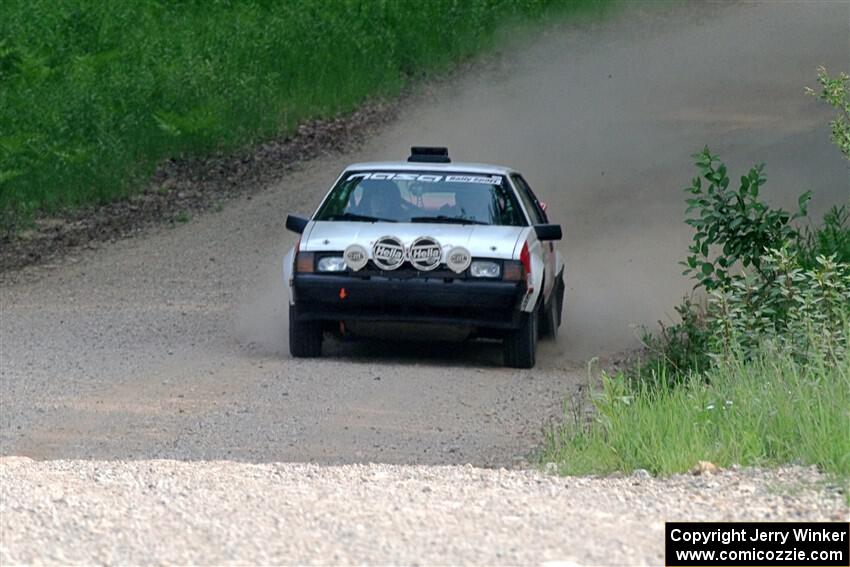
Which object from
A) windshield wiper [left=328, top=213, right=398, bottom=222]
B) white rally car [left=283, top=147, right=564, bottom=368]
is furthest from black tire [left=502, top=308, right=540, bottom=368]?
windshield wiper [left=328, top=213, right=398, bottom=222]

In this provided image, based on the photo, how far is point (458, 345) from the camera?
13.4 m

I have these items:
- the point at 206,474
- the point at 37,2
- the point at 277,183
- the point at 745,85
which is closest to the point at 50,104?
the point at 277,183

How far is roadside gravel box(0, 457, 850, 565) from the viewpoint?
18.0ft

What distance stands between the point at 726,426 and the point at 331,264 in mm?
4671

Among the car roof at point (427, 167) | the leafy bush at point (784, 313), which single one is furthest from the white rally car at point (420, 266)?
the leafy bush at point (784, 313)

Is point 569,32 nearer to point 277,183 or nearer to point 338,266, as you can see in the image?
point 277,183

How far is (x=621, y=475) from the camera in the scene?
734 centimetres

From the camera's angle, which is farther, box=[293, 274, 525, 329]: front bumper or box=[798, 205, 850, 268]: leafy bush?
box=[798, 205, 850, 268]: leafy bush

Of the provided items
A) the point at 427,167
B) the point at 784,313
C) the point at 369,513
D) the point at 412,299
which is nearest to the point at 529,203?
the point at 427,167

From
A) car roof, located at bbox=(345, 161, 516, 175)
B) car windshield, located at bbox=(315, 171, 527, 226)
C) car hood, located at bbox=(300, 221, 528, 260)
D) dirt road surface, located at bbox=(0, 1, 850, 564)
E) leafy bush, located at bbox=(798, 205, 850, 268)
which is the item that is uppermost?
car roof, located at bbox=(345, 161, 516, 175)

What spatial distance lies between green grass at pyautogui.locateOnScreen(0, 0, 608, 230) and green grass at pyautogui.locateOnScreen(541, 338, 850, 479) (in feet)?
36.7

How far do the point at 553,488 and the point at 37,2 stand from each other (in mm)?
20020

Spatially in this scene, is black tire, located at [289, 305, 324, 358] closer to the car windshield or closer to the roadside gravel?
the car windshield

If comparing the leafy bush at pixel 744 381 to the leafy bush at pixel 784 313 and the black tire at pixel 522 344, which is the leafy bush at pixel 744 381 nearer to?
the leafy bush at pixel 784 313
